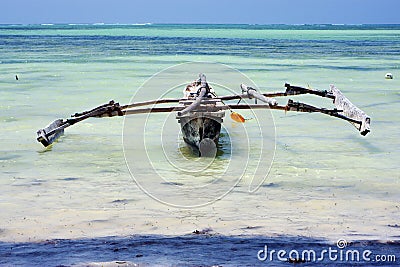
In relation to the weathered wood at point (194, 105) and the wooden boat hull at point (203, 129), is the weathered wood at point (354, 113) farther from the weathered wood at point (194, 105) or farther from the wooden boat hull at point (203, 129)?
the weathered wood at point (194, 105)

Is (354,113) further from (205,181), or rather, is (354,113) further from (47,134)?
(47,134)

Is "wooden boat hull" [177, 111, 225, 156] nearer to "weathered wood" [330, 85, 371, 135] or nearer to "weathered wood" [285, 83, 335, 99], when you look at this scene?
"weathered wood" [330, 85, 371, 135]

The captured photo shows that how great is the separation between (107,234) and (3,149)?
15.3 ft

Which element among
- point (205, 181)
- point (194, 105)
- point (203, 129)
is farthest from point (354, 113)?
point (205, 181)

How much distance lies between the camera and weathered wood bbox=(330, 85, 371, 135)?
8.99 metres

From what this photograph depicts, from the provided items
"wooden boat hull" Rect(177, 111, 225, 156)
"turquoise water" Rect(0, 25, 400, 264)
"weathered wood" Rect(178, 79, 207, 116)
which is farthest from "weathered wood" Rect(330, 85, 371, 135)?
"weathered wood" Rect(178, 79, 207, 116)

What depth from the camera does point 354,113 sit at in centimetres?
981

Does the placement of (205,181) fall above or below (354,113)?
below

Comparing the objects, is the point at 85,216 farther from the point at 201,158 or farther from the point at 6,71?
the point at 6,71

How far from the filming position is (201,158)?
8859 mm

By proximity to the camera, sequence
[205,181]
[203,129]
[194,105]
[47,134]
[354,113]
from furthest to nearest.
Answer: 1. [354,113]
2. [47,134]
3. [203,129]
4. [194,105]
5. [205,181]

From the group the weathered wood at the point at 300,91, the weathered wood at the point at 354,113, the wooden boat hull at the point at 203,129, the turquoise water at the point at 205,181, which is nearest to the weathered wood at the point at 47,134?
the turquoise water at the point at 205,181

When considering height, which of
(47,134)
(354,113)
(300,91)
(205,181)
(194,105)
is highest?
(300,91)

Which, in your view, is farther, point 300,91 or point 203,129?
point 300,91
